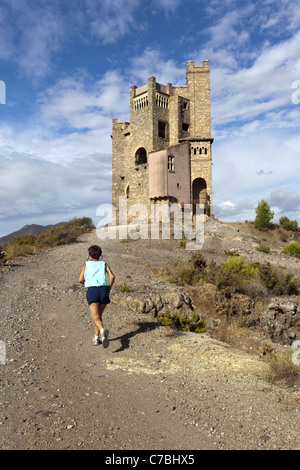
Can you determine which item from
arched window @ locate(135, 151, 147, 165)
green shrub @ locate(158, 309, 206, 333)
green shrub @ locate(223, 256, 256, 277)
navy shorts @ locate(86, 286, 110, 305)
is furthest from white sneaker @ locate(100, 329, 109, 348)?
arched window @ locate(135, 151, 147, 165)

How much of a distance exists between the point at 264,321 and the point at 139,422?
8853 millimetres

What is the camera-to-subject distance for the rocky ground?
12.3ft

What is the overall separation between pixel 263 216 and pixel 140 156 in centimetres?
1553

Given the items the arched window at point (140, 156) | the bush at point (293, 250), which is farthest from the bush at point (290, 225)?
the arched window at point (140, 156)

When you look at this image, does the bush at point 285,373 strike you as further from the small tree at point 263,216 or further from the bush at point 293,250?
the small tree at point 263,216

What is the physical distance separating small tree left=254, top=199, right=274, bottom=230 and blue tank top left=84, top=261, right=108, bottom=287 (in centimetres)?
→ 3343

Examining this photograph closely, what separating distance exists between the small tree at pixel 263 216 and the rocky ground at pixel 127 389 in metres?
31.0

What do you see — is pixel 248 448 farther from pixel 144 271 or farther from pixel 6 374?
pixel 144 271

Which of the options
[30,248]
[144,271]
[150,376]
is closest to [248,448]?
[150,376]

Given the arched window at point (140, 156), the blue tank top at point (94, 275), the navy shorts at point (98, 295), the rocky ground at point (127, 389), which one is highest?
the arched window at point (140, 156)
